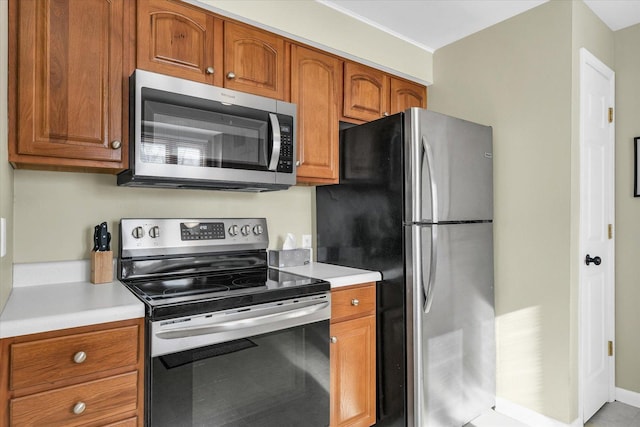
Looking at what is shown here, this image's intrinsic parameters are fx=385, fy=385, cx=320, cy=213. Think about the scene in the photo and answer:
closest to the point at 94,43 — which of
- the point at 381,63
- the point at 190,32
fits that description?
the point at 190,32

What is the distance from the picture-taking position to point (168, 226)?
6.32 feet

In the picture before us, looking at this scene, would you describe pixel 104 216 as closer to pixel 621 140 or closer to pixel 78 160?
pixel 78 160

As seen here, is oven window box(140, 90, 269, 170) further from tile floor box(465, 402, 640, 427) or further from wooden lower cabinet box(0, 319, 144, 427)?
tile floor box(465, 402, 640, 427)

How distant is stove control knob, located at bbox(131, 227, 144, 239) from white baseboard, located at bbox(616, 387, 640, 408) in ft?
10.1

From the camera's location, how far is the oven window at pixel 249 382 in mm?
1362

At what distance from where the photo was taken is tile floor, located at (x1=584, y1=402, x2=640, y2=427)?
2248 millimetres

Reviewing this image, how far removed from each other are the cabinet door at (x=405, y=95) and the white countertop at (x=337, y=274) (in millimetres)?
1156

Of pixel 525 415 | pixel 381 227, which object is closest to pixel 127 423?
pixel 381 227

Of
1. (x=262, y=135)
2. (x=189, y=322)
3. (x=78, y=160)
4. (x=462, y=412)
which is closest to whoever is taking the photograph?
(x=189, y=322)

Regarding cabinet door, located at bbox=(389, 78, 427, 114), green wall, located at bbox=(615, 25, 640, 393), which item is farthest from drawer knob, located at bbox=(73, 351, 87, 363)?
green wall, located at bbox=(615, 25, 640, 393)

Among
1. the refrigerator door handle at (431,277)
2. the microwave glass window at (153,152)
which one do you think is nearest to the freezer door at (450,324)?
the refrigerator door handle at (431,277)

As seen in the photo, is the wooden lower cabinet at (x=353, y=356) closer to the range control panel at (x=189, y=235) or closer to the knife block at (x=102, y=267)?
the range control panel at (x=189, y=235)

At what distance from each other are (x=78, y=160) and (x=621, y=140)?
3104 mm

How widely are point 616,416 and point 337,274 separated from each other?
1958 mm
